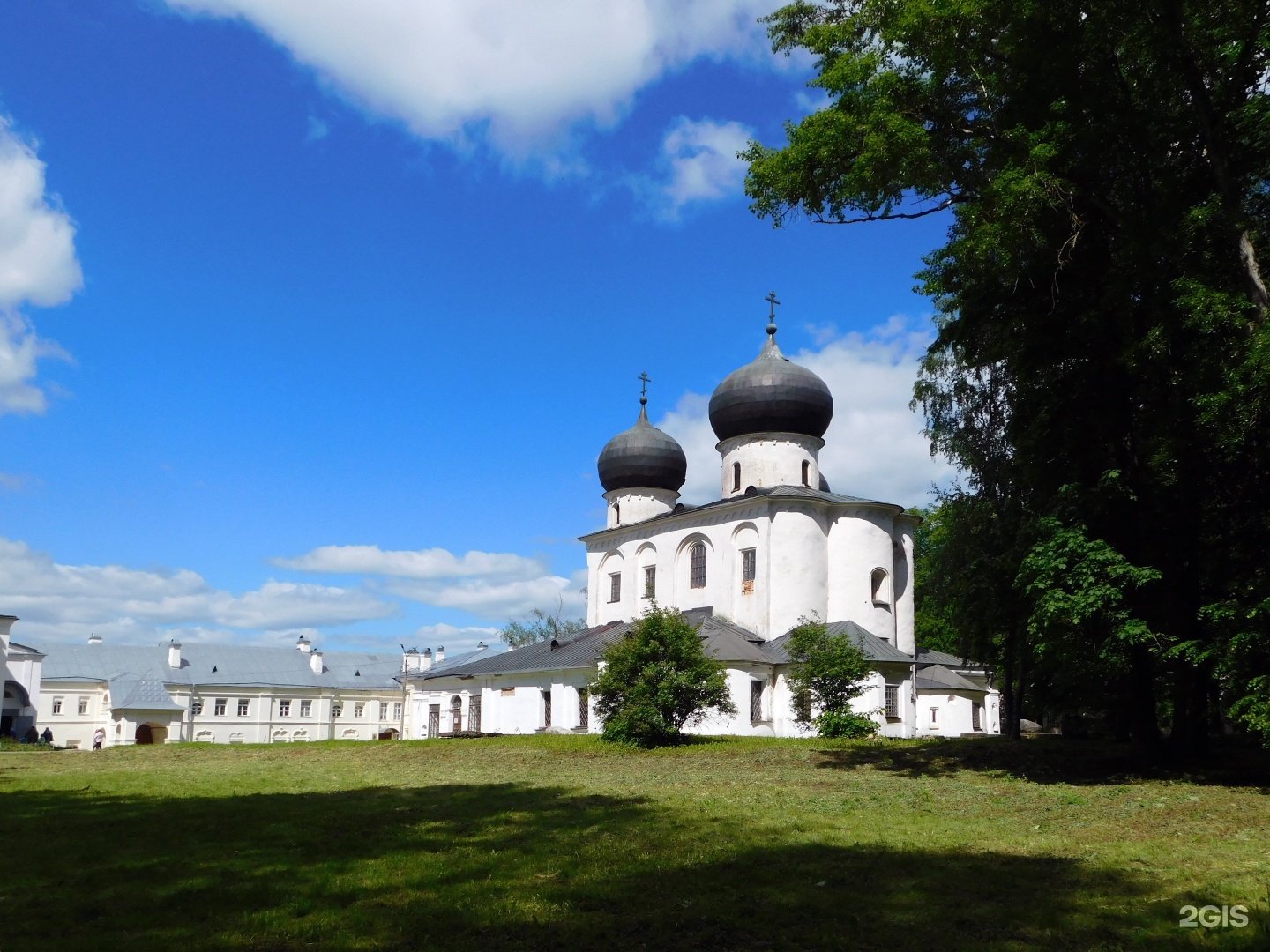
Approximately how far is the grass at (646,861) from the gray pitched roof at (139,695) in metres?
43.4

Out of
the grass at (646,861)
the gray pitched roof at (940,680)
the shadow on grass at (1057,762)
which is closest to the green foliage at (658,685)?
the shadow on grass at (1057,762)

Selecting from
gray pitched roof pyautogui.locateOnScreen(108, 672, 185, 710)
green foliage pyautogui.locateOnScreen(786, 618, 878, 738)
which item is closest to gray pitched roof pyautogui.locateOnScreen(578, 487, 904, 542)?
green foliage pyautogui.locateOnScreen(786, 618, 878, 738)

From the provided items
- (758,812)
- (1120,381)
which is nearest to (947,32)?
(1120,381)

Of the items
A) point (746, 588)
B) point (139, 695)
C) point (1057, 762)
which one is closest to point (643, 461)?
point (746, 588)

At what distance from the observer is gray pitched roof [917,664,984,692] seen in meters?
41.4

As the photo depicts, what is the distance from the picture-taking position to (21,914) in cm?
679

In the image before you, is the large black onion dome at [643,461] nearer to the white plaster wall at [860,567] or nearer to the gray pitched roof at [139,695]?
the white plaster wall at [860,567]

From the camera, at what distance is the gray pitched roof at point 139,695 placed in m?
56.3

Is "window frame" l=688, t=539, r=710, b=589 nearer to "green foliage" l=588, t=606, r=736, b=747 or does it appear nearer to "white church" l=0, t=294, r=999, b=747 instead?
"white church" l=0, t=294, r=999, b=747

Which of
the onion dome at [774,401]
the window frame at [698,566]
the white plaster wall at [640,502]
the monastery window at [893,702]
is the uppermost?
the onion dome at [774,401]

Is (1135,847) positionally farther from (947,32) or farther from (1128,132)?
(947,32)

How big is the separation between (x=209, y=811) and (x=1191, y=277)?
1489 cm

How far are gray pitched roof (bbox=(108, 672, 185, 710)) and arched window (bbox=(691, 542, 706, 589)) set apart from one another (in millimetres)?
35095

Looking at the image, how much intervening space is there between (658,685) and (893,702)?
11952 mm
